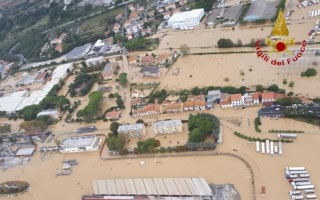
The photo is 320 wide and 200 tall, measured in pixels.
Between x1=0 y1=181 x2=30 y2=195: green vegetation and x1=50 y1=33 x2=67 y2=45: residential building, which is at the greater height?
x1=50 y1=33 x2=67 y2=45: residential building

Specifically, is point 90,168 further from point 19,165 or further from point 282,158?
point 282,158

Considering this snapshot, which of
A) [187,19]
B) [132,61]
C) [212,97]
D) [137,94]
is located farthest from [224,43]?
[137,94]

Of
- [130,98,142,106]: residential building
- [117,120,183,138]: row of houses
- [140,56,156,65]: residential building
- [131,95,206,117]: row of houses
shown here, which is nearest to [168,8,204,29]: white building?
[140,56,156,65]: residential building

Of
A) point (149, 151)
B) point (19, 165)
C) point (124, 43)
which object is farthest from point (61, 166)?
point (124, 43)

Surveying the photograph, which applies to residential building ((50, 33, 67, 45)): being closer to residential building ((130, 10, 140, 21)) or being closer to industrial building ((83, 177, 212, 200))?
residential building ((130, 10, 140, 21))

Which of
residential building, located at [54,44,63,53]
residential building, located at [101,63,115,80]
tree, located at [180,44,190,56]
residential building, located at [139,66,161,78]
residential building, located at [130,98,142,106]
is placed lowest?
residential building, located at [130,98,142,106]

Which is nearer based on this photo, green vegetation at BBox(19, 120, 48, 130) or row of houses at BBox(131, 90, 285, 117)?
row of houses at BBox(131, 90, 285, 117)
